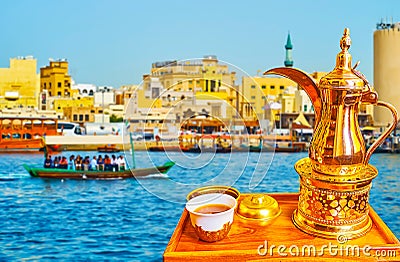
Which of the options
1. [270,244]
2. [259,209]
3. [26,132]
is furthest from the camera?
[26,132]

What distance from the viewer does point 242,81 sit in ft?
3.09

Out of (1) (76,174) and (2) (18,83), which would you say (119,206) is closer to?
(1) (76,174)

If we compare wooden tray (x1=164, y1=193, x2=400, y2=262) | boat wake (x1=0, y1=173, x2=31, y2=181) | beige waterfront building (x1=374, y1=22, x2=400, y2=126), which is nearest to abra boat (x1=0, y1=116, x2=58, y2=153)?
boat wake (x1=0, y1=173, x2=31, y2=181)

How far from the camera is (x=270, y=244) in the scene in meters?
0.74

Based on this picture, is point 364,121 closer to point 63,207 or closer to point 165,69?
point 63,207

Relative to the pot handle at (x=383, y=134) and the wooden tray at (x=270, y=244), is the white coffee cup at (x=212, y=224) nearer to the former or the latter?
the wooden tray at (x=270, y=244)

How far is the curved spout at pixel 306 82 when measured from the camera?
0.81 meters

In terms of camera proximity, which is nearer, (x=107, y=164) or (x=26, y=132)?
(x=107, y=164)

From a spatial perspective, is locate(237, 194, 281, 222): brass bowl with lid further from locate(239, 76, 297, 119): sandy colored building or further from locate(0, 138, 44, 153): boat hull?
locate(0, 138, 44, 153): boat hull

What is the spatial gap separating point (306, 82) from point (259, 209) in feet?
0.84

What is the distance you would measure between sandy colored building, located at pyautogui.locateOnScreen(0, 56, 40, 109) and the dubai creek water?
4.63 meters

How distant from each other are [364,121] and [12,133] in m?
8.24

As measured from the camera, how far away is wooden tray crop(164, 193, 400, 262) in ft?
2.27

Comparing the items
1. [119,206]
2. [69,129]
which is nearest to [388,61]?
[119,206]
